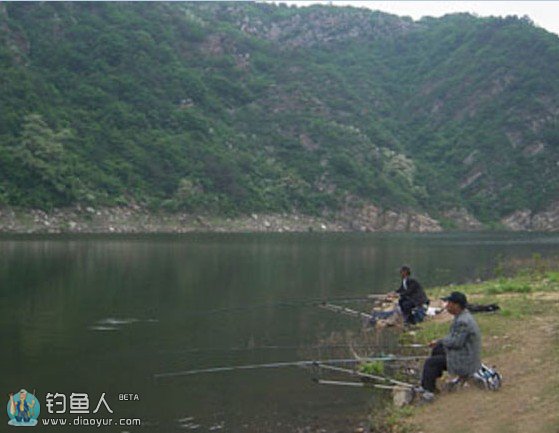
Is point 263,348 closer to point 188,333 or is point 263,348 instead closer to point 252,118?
point 188,333

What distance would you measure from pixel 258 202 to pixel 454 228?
110 ft

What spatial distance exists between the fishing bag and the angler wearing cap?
12 cm

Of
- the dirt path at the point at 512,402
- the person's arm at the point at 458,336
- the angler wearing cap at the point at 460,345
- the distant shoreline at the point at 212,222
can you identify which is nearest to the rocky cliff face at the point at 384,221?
the distant shoreline at the point at 212,222

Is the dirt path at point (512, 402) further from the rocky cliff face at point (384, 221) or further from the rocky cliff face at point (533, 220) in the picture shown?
the rocky cliff face at point (533, 220)

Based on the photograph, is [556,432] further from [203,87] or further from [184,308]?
[203,87]

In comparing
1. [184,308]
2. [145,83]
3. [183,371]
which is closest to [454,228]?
[145,83]

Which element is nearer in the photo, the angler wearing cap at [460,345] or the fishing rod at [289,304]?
the angler wearing cap at [460,345]

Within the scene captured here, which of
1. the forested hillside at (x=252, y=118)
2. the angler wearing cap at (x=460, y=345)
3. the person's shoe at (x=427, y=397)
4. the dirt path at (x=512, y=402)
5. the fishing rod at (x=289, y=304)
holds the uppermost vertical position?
the forested hillside at (x=252, y=118)

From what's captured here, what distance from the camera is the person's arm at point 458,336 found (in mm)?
11570

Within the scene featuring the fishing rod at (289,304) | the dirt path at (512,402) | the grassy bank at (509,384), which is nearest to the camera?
the dirt path at (512,402)

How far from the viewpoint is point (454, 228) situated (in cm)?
11212

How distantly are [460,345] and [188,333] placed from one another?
364 inches

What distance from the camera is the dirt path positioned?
33.2 feet

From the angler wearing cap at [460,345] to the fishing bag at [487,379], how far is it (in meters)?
0.12
